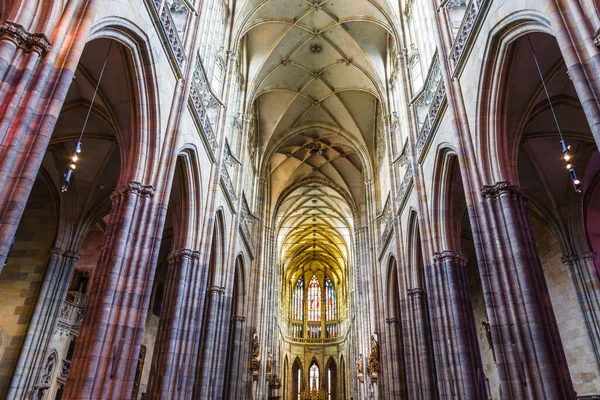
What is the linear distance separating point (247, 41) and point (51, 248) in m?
12.5

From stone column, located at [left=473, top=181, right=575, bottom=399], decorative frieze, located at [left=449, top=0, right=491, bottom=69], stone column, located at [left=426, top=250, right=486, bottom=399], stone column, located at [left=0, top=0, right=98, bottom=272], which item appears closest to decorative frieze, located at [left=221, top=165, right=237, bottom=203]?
stone column, located at [left=426, top=250, right=486, bottom=399]

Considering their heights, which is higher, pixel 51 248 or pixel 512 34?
pixel 512 34

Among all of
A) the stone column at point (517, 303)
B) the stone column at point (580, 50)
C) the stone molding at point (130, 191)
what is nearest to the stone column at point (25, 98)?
the stone molding at point (130, 191)

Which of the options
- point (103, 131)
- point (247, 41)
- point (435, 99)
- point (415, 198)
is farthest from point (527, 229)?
point (247, 41)

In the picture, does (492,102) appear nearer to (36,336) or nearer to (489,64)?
(489,64)

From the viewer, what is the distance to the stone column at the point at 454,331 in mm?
10570

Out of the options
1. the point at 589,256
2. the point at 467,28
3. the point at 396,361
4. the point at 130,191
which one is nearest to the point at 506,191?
the point at 467,28

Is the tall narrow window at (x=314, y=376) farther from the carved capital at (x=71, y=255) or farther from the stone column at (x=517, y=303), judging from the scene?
the stone column at (x=517, y=303)

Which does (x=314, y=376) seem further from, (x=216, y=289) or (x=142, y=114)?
(x=142, y=114)

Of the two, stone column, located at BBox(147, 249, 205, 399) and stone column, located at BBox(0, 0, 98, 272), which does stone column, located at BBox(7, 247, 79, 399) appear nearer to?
stone column, located at BBox(147, 249, 205, 399)

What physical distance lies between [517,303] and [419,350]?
25.7ft

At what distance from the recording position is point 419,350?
1469cm

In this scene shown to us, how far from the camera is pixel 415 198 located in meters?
14.6

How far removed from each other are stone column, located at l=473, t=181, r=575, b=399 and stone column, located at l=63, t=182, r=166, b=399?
6.53m
